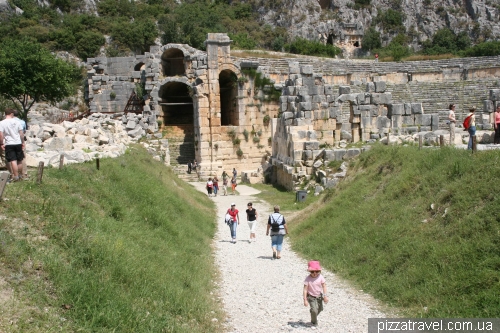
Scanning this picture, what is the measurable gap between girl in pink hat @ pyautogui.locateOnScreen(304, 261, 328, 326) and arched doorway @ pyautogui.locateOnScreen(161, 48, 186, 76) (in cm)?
→ 2600

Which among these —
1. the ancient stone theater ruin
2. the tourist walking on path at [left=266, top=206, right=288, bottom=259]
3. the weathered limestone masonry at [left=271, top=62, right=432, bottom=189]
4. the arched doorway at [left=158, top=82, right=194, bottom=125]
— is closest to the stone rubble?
the tourist walking on path at [left=266, top=206, right=288, bottom=259]

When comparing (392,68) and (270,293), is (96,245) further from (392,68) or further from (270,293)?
(392,68)

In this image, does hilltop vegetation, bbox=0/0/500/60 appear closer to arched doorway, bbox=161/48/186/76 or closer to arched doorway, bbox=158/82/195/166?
arched doorway, bbox=161/48/186/76

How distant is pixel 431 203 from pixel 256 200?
40.5ft

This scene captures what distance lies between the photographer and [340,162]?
19828mm

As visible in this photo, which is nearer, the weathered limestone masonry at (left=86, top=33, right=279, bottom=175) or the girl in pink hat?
the girl in pink hat

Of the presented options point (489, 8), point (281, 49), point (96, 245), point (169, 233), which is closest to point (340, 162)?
point (169, 233)

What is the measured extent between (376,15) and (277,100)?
1494 inches

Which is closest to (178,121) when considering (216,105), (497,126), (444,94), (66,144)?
(216,105)

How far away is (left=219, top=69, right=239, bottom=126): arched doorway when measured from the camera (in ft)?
97.5

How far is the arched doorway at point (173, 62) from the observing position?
104 ft

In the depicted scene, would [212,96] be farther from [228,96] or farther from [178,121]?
[178,121]

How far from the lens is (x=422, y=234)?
8.56 m

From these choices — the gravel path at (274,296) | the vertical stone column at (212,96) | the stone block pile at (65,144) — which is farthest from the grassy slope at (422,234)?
the vertical stone column at (212,96)
